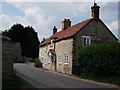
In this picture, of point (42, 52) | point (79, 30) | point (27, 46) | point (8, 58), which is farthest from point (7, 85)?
point (27, 46)

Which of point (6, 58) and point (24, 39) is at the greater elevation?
point (24, 39)

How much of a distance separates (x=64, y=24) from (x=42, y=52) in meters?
7.72

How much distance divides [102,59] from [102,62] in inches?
11.5

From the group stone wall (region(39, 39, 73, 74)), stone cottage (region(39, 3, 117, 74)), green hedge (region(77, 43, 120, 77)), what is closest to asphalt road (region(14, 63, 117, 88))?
green hedge (region(77, 43, 120, 77))

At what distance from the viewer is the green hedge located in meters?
17.5

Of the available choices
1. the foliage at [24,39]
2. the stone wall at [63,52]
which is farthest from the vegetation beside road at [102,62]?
the foliage at [24,39]

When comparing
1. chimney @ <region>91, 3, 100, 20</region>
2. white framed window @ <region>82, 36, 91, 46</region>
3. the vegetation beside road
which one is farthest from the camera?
chimney @ <region>91, 3, 100, 20</region>

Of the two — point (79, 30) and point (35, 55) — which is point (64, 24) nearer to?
point (79, 30)

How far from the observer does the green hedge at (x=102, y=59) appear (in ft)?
57.5

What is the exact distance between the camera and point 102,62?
1838 cm

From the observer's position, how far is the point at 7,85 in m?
11.6

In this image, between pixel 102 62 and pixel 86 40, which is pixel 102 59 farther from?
pixel 86 40

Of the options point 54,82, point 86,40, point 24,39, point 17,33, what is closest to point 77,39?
point 86,40

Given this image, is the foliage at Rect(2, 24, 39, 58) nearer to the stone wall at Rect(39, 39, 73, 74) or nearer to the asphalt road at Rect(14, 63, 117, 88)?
the stone wall at Rect(39, 39, 73, 74)
